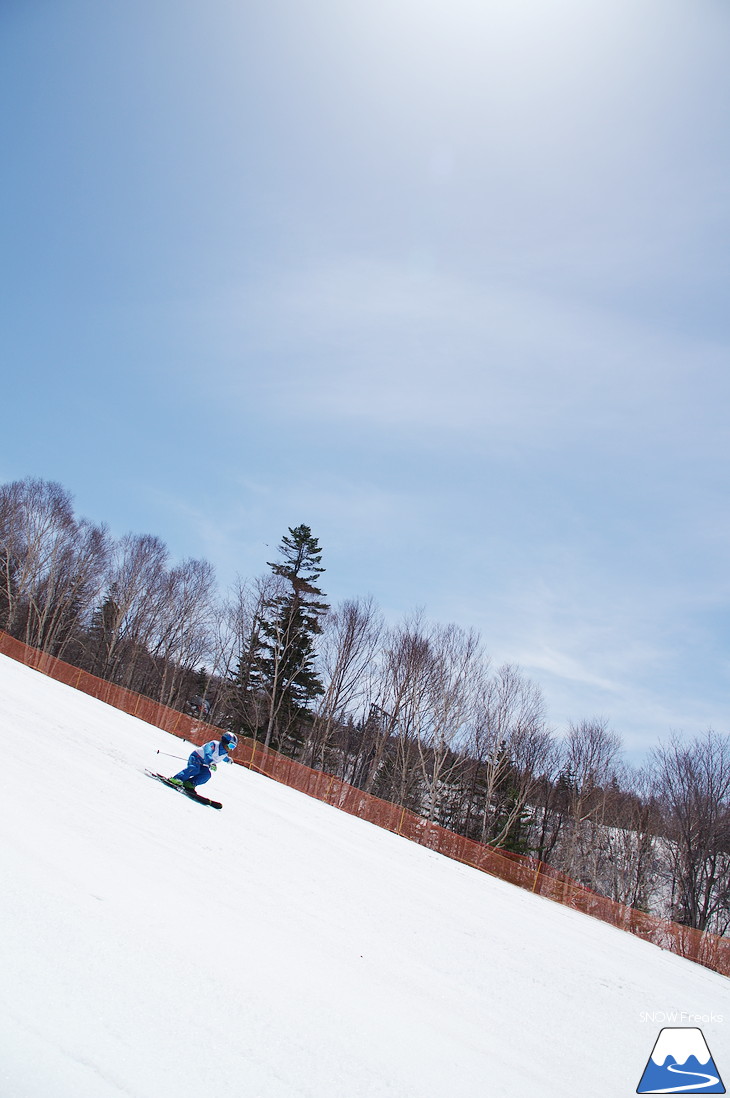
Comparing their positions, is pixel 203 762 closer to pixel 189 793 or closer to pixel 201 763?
pixel 201 763

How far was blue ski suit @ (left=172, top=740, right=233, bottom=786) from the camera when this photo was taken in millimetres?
10461

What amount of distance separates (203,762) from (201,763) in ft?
0.13

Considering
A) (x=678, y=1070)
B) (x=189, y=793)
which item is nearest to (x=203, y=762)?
(x=189, y=793)

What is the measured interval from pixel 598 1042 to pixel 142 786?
663cm

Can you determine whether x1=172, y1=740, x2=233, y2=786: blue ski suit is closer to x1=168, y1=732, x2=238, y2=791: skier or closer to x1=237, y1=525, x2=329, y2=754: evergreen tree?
x1=168, y1=732, x2=238, y2=791: skier

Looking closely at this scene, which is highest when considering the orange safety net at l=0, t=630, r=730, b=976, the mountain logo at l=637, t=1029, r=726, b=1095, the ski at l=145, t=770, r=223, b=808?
the ski at l=145, t=770, r=223, b=808

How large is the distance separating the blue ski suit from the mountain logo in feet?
23.4

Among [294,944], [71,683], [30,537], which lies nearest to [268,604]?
[71,683]

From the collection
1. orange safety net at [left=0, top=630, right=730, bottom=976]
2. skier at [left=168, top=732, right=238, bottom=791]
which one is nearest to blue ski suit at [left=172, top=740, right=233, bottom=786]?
skier at [left=168, top=732, right=238, bottom=791]

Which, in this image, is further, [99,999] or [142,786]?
[142,786]

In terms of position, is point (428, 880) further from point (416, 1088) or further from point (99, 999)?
point (99, 999)

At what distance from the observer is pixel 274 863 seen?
320 inches

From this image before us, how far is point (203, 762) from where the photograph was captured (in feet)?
34.8

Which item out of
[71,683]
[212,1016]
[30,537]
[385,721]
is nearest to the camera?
[212,1016]
